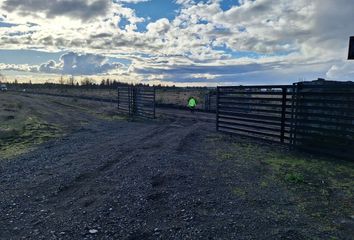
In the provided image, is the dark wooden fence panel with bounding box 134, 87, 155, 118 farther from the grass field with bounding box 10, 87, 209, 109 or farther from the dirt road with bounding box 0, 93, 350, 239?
the dirt road with bounding box 0, 93, 350, 239

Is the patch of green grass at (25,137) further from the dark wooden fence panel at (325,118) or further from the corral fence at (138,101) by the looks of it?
the dark wooden fence panel at (325,118)

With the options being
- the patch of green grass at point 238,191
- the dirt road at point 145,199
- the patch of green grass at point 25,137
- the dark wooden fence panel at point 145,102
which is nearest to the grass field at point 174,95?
the dark wooden fence panel at point 145,102

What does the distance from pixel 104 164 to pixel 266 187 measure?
3924mm

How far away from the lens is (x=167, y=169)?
24.8 ft

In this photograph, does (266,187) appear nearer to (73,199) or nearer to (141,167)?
(141,167)

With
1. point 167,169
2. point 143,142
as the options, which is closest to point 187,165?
point 167,169

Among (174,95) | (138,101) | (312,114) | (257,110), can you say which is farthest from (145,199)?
(174,95)

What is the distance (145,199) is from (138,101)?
17840mm

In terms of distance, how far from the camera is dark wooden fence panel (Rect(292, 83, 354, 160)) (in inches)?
345

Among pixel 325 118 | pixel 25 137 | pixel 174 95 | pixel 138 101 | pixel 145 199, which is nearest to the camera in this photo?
pixel 145 199

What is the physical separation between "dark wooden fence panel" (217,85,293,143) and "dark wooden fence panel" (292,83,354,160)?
0.52m

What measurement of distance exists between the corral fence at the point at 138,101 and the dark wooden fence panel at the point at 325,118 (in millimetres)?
11863

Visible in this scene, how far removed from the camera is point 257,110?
11.8 m

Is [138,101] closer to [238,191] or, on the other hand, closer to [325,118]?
[325,118]
